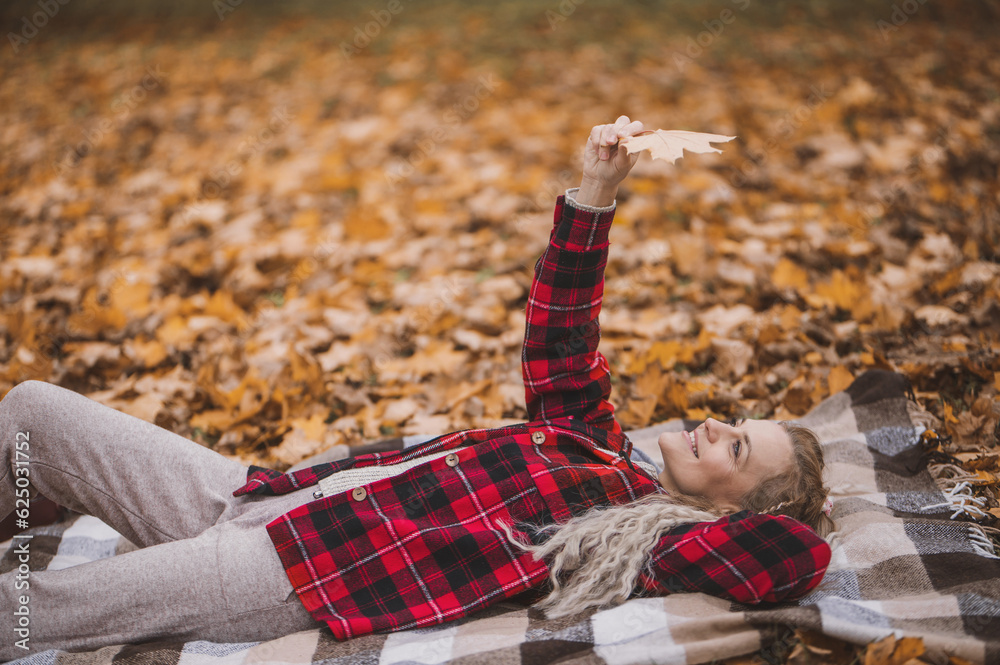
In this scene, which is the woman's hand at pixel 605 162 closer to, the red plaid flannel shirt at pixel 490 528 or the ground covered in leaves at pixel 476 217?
the red plaid flannel shirt at pixel 490 528

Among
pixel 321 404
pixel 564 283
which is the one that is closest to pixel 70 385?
pixel 321 404

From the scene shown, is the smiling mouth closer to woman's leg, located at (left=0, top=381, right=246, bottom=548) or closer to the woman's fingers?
the woman's fingers

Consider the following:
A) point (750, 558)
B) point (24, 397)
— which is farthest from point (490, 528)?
point (24, 397)

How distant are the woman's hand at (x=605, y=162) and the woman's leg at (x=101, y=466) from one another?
120cm

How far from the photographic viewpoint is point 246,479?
1796 mm

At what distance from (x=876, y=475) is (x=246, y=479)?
5.92 feet

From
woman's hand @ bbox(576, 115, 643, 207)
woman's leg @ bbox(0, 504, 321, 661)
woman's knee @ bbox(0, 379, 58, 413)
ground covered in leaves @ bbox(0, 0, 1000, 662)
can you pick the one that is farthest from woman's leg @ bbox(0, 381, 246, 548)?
woman's hand @ bbox(576, 115, 643, 207)

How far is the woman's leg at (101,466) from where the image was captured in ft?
5.34

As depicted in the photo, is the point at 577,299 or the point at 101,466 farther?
the point at 577,299

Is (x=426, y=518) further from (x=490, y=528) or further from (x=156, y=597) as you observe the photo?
(x=156, y=597)

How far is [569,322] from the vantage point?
1.85 m

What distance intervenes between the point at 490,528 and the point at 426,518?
16cm

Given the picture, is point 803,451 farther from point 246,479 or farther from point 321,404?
point 321,404

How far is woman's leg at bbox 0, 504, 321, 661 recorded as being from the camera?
1513 mm
